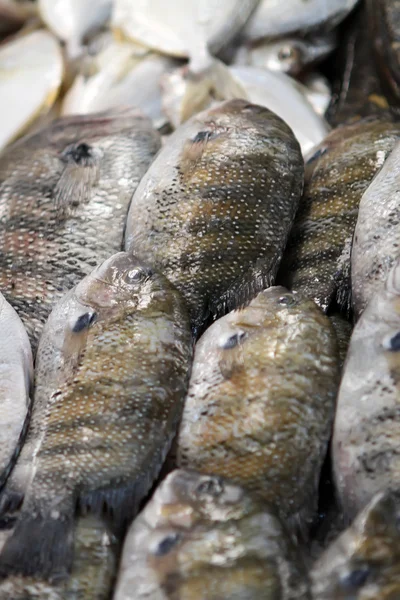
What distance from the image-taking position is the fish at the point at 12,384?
53.2 inches

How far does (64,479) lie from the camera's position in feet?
4.06

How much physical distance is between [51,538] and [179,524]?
253mm

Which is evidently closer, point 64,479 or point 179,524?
point 179,524

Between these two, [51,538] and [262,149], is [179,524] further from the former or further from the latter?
[262,149]

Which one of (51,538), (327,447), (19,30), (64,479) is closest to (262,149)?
(327,447)

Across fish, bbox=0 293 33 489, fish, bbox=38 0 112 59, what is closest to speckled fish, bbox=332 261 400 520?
fish, bbox=0 293 33 489

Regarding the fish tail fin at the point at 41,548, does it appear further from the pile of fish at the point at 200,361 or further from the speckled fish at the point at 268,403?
the speckled fish at the point at 268,403

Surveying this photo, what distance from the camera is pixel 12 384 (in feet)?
4.76

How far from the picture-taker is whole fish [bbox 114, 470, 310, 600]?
1028mm

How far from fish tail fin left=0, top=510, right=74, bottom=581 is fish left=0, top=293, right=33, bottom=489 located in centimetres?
19

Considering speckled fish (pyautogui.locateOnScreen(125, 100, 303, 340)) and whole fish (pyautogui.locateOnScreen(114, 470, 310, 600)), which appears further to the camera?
speckled fish (pyautogui.locateOnScreen(125, 100, 303, 340))

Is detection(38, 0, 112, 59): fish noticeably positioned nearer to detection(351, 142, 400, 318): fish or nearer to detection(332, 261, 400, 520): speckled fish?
detection(351, 142, 400, 318): fish

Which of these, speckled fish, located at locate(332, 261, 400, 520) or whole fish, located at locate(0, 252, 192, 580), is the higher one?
whole fish, located at locate(0, 252, 192, 580)

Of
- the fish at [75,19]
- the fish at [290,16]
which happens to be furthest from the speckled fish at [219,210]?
the fish at [75,19]
